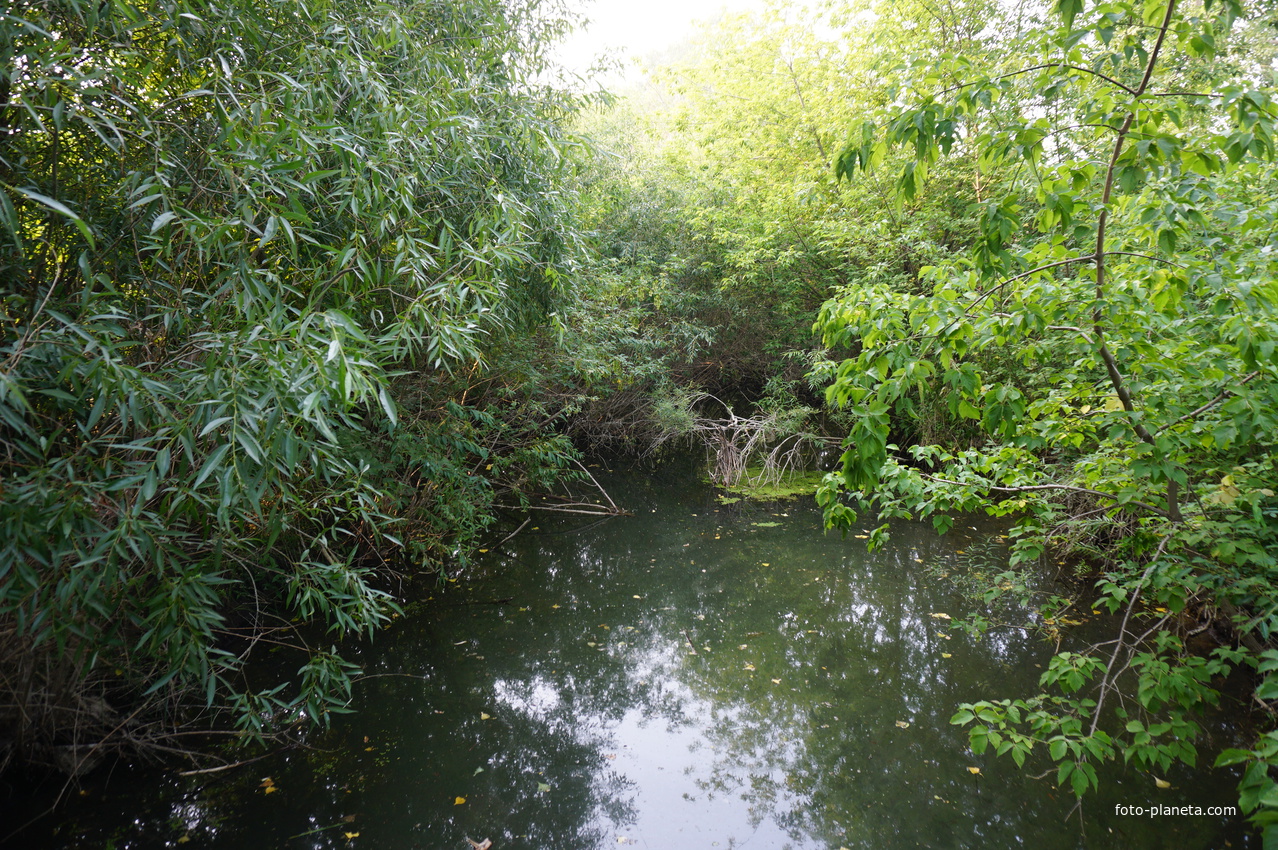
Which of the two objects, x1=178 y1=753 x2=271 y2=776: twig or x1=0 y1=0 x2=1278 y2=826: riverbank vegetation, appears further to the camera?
x1=178 y1=753 x2=271 y2=776: twig

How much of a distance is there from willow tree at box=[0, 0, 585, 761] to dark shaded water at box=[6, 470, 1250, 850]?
0.48 m

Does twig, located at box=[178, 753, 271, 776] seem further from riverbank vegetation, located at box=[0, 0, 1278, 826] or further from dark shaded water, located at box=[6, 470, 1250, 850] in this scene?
riverbank vegetation, located at box=[0, 0, 1278, 826]

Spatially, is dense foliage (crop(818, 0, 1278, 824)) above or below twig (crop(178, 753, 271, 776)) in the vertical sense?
above

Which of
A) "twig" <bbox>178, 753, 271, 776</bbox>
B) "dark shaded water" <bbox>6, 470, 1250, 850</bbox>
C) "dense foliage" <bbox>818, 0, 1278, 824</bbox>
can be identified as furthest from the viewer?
"twig" <bbox>178, 753, 271, 776</bbox>

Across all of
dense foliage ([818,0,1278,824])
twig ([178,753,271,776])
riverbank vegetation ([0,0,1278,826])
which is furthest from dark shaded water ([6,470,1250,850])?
dense foliage ([818,0,1278,824])

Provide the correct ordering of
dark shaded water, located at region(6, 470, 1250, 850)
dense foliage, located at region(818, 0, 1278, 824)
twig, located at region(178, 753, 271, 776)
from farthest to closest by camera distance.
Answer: twig, located at region(178, 753, 271, 776), dark shaded water, located at region(6, 470, 1250, 850), dense foliage, located at region(818, 0, 1278, 824)

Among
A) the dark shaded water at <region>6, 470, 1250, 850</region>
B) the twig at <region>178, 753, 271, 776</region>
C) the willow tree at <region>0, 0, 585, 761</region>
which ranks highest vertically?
the willow tree at <region>0, 0, 585, 761</region>

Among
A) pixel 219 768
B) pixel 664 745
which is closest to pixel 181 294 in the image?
pixel 219 768

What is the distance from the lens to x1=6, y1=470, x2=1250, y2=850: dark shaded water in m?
2.91

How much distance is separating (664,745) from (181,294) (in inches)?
130

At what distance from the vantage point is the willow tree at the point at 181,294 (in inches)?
70.7

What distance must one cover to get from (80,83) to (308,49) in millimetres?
1104

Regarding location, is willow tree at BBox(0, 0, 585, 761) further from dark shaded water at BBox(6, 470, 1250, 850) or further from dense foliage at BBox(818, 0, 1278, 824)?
dense foliage at BBox(818, 0, 1278, 824)

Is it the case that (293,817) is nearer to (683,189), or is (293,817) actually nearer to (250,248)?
(250,248)
